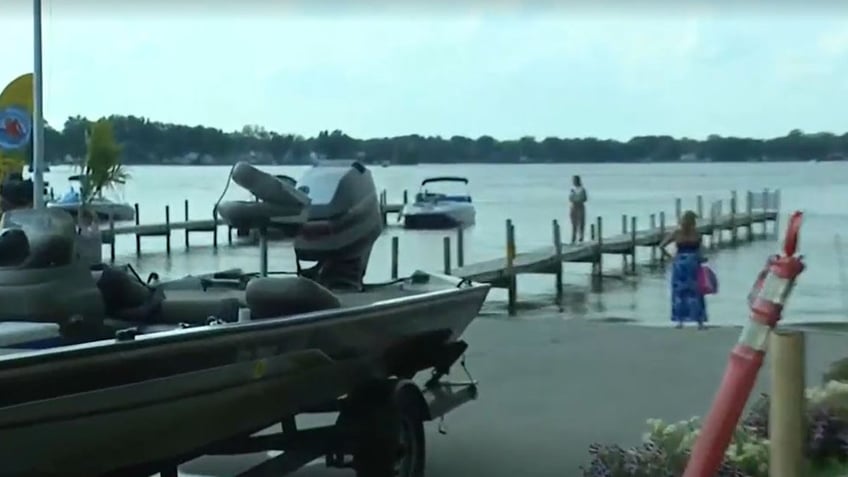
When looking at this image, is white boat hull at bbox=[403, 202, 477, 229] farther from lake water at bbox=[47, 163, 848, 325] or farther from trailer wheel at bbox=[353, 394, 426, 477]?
trailer wheel at bbox=[353, 394, 426, 477]

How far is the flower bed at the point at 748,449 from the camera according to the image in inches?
165

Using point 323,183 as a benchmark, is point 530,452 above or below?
below

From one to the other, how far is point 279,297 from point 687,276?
992 centimetres

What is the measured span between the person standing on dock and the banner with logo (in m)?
8.72

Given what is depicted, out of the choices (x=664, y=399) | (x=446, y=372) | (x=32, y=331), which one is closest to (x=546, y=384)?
(x=664, y=399)

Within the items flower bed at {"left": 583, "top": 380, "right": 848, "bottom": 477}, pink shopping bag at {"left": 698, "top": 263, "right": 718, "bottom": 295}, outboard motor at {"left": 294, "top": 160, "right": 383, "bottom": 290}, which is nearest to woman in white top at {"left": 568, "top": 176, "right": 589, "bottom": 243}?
pink shopping bag at {"left": 698, "top": 263, "right": 718, "bottom": 295}

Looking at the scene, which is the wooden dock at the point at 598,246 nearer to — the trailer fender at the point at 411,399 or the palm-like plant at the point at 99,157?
the trailer fender at the point at 411,399

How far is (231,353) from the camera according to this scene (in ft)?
16.1

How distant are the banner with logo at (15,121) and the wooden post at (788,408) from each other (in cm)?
1549

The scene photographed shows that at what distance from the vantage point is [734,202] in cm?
4934

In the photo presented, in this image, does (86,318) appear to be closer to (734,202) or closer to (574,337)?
(574,337)

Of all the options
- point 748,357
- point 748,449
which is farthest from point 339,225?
point 748,357

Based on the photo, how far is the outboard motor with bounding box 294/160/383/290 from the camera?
22.4ft

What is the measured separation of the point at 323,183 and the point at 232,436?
1.97m
